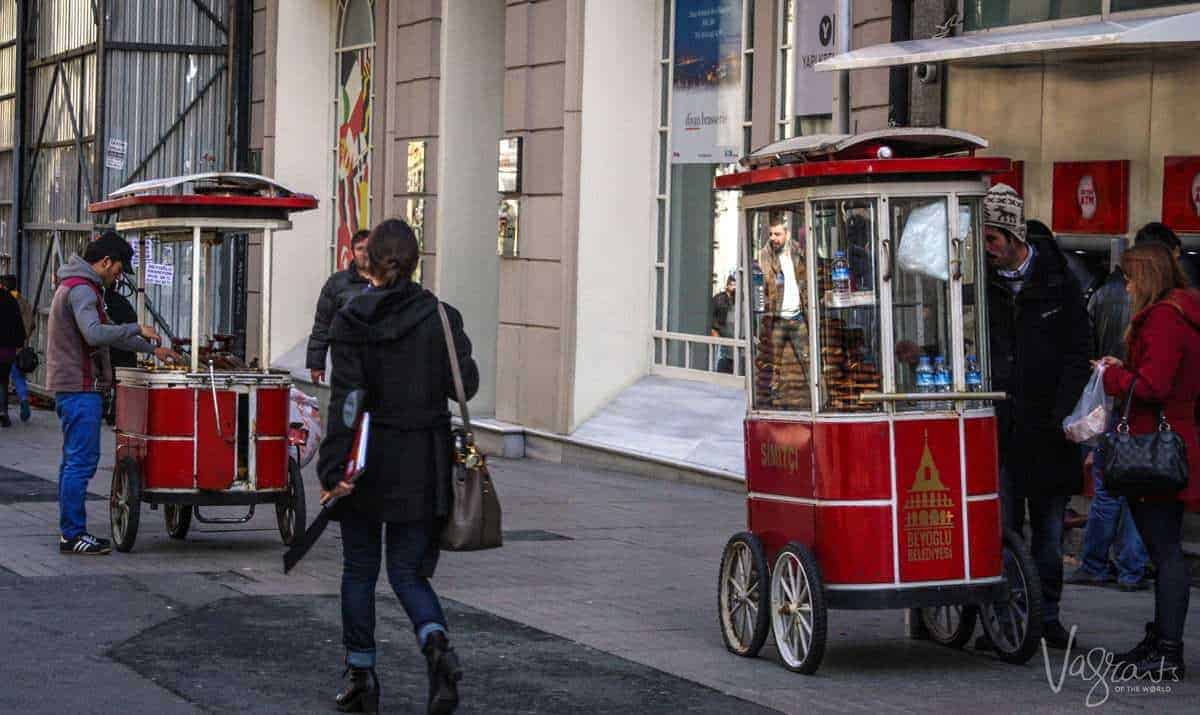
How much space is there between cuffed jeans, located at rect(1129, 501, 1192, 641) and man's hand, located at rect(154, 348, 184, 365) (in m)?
5.52

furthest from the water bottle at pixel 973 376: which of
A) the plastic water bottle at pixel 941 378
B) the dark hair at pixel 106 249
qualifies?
the dark hair at pixel 106 249

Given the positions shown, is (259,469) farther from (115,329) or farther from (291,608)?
(291,608)

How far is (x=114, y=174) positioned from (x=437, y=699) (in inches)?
771

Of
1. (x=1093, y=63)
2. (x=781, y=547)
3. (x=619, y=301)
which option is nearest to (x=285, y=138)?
(x=619, y=301)

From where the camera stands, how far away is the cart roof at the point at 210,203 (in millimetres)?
11391

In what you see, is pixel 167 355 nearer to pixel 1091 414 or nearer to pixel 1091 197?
pixel 1091 414

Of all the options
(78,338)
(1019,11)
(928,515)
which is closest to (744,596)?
(928,515)

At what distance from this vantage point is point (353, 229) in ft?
74.5

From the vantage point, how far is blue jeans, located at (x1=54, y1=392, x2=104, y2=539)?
11062 millimetres

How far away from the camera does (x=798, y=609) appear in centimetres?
801

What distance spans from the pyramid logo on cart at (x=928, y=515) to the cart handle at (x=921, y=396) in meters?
0.17

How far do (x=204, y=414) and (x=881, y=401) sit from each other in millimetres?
4501

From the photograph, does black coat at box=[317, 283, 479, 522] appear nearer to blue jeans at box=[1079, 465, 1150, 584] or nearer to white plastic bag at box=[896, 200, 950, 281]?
white plastic bag at box=[896, 200, 950, 281]

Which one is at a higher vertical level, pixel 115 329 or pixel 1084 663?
pixel 115 329
